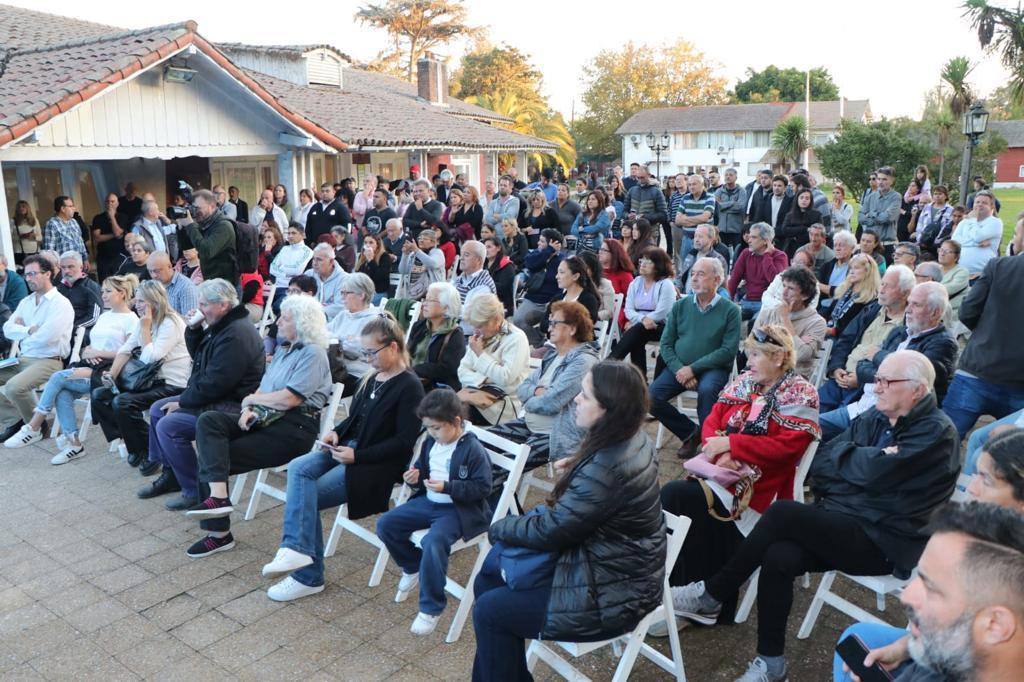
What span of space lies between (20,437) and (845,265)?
7.21 meters

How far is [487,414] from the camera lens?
5094mm

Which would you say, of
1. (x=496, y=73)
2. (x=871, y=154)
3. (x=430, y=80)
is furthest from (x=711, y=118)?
(x=430, y=80)

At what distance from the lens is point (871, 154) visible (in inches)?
993

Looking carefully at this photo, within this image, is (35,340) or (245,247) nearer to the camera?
(35,340)

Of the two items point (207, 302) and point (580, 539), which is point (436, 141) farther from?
point (580, 539)

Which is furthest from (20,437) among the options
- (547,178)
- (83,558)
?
(547,178)

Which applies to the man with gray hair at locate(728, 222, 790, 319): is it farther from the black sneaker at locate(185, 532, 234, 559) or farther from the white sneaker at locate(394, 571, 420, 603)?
the black sneaker at locate(185, 532, 234, 559)

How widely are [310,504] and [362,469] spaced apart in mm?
324

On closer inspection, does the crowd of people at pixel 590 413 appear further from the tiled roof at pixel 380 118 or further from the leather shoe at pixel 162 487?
the tiled roof at pixel 380 118

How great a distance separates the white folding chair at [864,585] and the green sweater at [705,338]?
208 cm

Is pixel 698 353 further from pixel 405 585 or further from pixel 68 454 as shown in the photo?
pixel 68 454

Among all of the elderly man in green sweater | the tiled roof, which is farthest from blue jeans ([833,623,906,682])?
the tiled roof

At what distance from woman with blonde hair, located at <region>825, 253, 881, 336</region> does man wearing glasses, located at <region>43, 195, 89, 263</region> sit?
8.32 m

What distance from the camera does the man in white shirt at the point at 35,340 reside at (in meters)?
6.54
